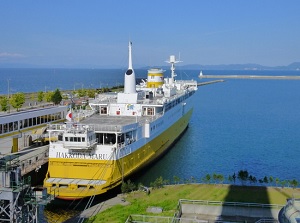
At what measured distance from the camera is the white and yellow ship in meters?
27.9

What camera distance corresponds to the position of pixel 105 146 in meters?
28.7

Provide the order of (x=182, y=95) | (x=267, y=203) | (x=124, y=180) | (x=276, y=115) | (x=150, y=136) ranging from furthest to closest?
(x=276, y=115)
(x=182, y=95)
(x=150, y=136)
(x=124, y=180)
(x=267, y=203)

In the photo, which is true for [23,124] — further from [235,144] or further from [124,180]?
[235,144]

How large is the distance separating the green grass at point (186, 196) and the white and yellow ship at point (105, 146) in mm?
3516

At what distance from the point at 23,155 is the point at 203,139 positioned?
31.4m

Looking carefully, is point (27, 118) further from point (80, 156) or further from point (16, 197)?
point (16, 197)

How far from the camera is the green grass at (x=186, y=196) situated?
22.5m

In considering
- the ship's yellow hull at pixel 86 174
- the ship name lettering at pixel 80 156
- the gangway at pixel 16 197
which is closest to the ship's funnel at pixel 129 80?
the ship's yellow hull at pixel 86 174

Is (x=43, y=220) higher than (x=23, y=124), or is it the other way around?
(x=23, y=124)

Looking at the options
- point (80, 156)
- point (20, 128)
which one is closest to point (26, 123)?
point (20, 128)

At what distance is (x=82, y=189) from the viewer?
89.8 ft

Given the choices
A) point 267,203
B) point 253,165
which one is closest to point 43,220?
point 267,203

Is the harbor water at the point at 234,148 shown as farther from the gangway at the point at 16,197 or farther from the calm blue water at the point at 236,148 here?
the gangway at the point at 16,197

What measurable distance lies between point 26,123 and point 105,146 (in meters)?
Result: 13.7
